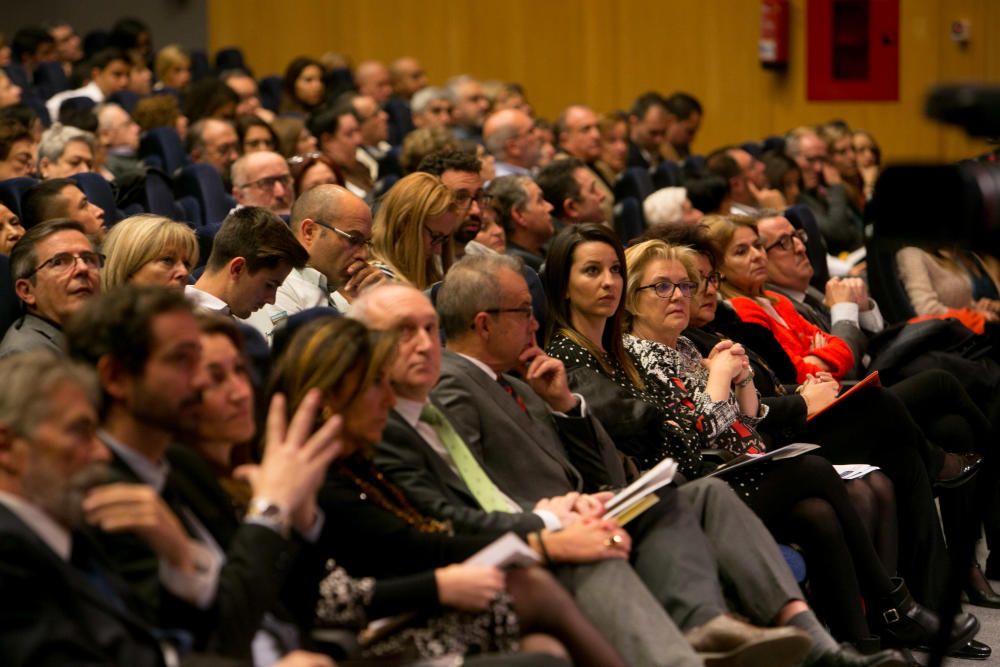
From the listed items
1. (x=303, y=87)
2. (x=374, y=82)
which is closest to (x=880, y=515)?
(x=303, y=87)

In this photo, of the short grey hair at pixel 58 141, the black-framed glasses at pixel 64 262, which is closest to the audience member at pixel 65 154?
the short grey hair at pixel 58 141

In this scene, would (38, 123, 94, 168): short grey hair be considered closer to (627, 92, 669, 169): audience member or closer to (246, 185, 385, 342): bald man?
(246, 185, 385, 342): bald man

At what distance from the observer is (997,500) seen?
3.92 m

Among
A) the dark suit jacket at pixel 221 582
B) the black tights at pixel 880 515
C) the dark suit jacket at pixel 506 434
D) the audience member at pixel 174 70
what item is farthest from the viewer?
the audience member at pixel 174 70

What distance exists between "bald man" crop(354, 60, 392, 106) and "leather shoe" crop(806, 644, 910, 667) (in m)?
6.12

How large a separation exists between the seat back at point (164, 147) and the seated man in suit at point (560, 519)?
125 inches

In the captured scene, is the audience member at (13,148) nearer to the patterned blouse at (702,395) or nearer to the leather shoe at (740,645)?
the patterned blouse at (702,395)

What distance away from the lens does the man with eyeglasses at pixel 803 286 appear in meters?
4.30

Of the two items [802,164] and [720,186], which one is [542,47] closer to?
[802,164]

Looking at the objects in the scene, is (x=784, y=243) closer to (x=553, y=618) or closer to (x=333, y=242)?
(x=333, y=242)

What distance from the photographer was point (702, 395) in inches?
127

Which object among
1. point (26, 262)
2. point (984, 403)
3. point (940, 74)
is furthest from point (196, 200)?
point (940, 74)

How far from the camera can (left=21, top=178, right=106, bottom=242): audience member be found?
3621 millimetres

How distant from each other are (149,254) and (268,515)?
1.30 m
